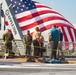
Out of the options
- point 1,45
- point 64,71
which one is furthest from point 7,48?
point 64,71

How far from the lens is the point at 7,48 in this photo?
51.1 ft

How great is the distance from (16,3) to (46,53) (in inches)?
391

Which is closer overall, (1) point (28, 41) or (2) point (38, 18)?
(1) point (28, 41)

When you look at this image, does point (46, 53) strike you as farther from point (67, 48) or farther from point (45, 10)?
point (45, 10)

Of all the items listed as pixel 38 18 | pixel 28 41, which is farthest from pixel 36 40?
pixel 38 18

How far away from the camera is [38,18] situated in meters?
25.3

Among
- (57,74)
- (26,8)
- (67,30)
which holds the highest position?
(26,8)

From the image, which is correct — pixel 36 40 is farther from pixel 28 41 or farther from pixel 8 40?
pixel 8 40

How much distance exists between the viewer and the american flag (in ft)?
80.9

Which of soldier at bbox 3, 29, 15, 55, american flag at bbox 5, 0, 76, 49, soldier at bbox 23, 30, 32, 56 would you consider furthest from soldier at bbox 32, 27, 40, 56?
american flag at bbox 5, 0, 76, 49

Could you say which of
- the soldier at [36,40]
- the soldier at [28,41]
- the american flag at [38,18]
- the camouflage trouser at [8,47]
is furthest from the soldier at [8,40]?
the american flag at [38,18]

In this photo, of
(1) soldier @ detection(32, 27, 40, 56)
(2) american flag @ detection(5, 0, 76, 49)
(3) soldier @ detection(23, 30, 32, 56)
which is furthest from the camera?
(2) american flag @ detection(5, 0, 76, 49)

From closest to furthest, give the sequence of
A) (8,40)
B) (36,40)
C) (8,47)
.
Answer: (36,40) → (8,40) → (8,47)

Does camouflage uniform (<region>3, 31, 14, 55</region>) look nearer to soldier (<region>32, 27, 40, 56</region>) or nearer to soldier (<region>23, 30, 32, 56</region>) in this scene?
soldier (<region>23, 30, 32, 56</region>)
